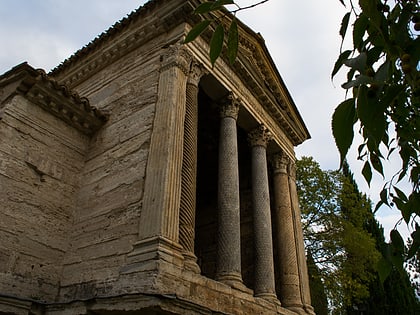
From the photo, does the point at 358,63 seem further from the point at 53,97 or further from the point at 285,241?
the point at 285,241

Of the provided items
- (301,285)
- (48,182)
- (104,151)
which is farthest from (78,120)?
(301,285)

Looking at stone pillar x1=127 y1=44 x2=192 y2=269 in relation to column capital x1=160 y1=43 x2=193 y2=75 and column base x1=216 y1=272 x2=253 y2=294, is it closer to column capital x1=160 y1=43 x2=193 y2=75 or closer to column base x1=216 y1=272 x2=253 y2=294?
column capital x1=160 y1=43 x2=193 y2=75

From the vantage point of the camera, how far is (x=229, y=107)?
880 centimetres

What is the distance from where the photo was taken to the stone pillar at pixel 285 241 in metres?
8.90

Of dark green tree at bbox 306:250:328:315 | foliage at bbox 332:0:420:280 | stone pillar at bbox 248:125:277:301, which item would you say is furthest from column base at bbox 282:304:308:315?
foliage at bbox 332:0:420:280

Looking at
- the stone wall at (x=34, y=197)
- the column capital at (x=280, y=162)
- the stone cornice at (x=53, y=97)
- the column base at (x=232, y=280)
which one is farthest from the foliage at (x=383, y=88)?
the column capital at (x=280, y=162)

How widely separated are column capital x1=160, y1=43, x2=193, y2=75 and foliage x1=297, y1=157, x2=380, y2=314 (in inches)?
430

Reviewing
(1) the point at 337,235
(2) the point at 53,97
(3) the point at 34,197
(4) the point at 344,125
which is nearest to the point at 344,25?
(4) the point at 344,125

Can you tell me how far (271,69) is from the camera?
1117cm

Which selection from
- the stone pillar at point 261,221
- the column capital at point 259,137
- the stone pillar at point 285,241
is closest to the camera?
the stone pillar at point 261,221

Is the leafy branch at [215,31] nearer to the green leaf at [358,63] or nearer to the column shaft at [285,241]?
the green leaf at [358,63]

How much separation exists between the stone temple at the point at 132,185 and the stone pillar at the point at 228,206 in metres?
0.03

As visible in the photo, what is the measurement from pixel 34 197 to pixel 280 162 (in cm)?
695

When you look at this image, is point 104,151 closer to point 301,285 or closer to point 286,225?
point 286,225
